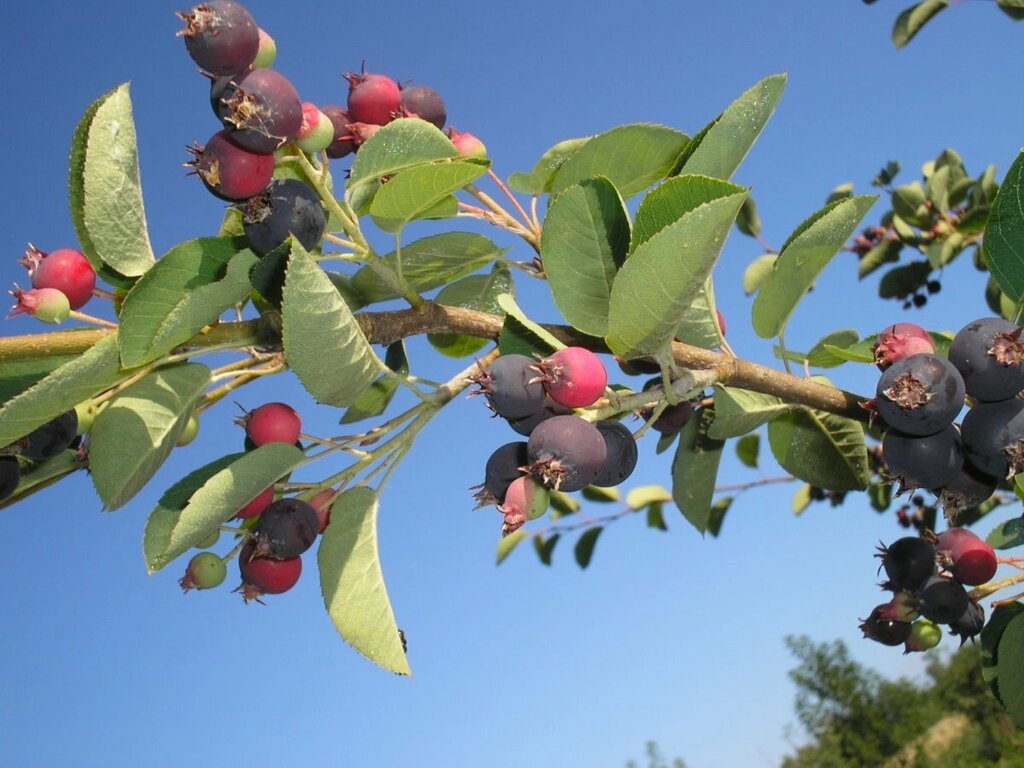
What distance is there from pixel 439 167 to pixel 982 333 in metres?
0.95

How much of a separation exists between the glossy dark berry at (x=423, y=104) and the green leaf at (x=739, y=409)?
2.53ft

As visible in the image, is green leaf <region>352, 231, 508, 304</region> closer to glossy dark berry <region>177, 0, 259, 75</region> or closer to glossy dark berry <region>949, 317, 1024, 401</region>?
glossy dark berry <region>177, 0, 259, 75</region>

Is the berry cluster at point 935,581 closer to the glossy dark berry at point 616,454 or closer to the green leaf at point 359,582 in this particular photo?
the glossy dark berry at point 616,454

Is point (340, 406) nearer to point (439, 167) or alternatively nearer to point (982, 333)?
point (439, 167)

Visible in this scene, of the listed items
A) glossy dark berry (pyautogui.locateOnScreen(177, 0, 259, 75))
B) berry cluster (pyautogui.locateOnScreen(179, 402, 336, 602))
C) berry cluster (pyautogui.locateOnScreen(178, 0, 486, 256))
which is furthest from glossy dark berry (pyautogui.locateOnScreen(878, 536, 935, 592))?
glossy dark berry (pyautogui.locateOnScreen(177, 0, 259, 75))

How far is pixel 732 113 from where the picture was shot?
1436mm

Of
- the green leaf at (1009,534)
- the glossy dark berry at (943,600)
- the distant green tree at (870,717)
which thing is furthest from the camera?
the distant green tree at (870,717)

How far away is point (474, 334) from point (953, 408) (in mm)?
824

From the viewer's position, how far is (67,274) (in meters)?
1.44

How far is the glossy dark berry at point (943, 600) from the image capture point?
2.06m

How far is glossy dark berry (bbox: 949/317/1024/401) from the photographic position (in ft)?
4.83

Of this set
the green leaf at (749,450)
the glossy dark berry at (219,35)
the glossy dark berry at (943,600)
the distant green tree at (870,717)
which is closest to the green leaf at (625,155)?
the glossy dark berry at (219,35)

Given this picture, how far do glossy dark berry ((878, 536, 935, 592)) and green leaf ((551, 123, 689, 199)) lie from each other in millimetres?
1109

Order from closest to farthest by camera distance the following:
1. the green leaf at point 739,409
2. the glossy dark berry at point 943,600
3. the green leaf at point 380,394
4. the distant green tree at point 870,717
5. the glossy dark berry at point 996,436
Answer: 1. the glossy dark berry at point 996,436
2. the green leaf at point 739,409
3. the green leaf at point 380,394
4. the glossy dark berry at point 943,600
5. the distant green tree at point 870,717
